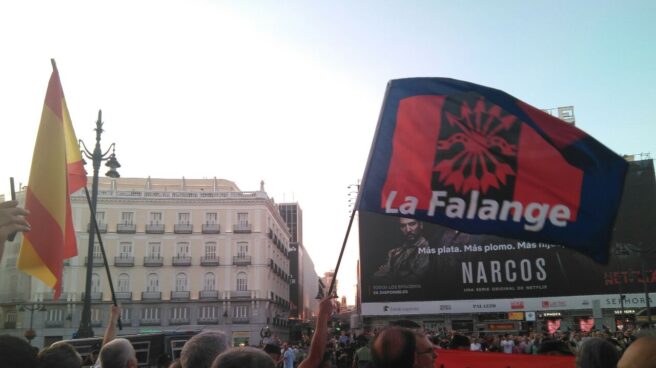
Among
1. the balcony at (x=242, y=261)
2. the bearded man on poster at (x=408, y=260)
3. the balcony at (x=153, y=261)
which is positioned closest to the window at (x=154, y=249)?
the balcony at (x=153, y=261)

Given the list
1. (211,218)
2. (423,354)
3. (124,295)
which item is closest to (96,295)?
(124,295)

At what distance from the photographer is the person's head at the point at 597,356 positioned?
3.31 metres

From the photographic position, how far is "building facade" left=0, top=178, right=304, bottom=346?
50.6 metres

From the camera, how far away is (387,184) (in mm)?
5867

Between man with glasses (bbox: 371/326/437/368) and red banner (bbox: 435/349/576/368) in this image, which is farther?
red banner (bbox: 435/349/576/368)

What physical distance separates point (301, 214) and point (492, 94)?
A: 91583 mm

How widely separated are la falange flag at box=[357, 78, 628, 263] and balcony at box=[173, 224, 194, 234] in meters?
49.7

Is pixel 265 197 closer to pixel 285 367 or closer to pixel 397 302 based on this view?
pixel 397 302

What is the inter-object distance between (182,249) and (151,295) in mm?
4790

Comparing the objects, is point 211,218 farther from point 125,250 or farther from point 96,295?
point 96,295

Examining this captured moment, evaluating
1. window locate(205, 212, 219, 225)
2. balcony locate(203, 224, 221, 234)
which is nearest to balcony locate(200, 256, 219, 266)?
balcony locate(203, 224, 221, 234)

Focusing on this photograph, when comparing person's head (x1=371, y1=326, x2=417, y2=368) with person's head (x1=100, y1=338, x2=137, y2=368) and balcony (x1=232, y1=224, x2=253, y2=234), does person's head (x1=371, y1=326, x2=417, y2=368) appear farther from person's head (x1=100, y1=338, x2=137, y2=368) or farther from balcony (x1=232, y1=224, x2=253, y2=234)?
balcony (x1=232, y1=224, x2=253, y2=234)

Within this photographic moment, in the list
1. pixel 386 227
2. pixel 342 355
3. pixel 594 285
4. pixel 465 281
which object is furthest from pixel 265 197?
pixel 342 355

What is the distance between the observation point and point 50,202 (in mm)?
5988
